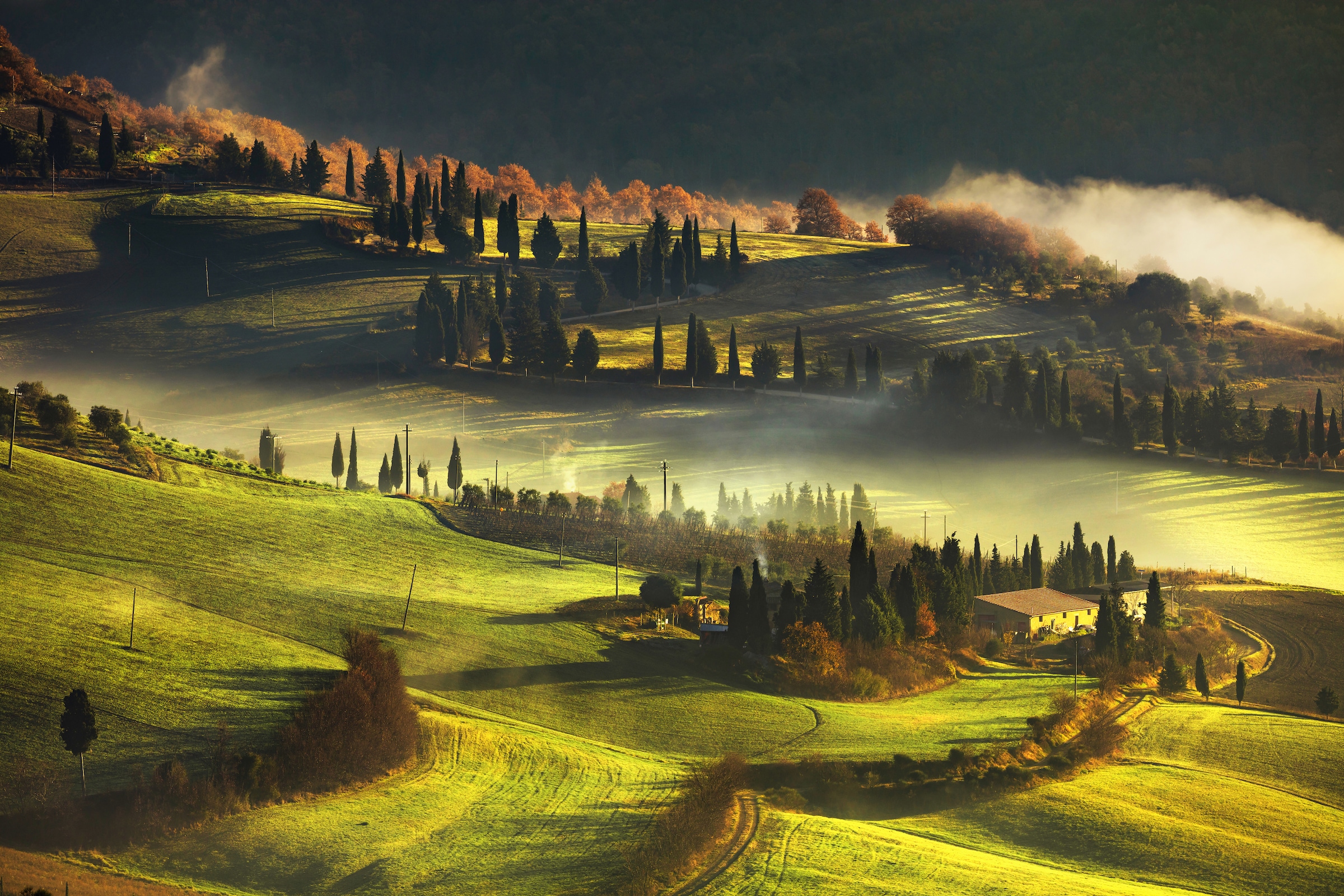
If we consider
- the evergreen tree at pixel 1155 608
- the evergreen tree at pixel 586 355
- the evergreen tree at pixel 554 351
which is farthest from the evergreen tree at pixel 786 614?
the evergreen tree at pixel 554 351

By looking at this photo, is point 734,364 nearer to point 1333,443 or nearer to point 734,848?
point 1333,443

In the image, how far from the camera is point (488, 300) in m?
142

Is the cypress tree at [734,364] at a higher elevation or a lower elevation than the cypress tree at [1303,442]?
higher

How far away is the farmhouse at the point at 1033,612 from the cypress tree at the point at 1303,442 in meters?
36.0

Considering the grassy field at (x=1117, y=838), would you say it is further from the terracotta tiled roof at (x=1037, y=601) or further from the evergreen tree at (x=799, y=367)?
the evergreen tree at (x=799, y=367)

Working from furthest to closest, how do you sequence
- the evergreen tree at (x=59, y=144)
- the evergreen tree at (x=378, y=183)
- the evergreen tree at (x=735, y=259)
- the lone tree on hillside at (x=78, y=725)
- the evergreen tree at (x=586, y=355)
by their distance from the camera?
the evergreen tree at (x=378, y=183) < the evergreen tree at (x=59, y=144) < the evergreen tree at (x=735, y=259) < the evergreen tree at (x=586, y=355) < the lone tree on hillside at (x=78, y=725)

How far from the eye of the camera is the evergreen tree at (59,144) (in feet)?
581

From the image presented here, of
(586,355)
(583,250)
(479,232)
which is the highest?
(479,232)

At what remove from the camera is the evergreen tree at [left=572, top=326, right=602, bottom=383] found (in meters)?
133

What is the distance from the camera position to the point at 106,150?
179125 millimetres

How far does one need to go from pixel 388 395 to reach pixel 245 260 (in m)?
48.3

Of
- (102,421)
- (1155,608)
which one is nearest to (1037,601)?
(1155,608)

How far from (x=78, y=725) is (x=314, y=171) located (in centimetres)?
16273

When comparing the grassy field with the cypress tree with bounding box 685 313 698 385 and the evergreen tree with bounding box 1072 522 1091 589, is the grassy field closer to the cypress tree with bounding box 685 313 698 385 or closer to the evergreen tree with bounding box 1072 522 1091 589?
the evergreen tree with bounding box 1072 522 1091 589
